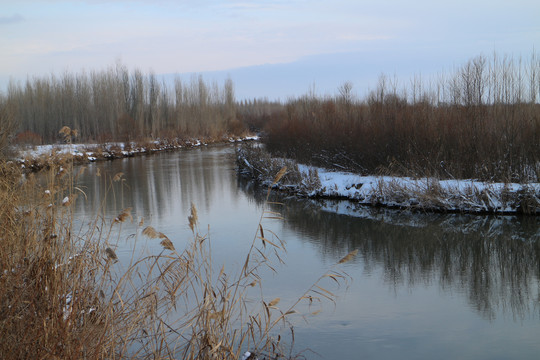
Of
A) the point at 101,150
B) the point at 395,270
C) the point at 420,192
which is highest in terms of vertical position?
the point at 101,150

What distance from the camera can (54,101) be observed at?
37188 millimetres

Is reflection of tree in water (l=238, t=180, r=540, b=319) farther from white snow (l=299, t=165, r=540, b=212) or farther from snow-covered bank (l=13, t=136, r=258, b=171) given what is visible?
snow-covered bank (l=13, t=136, r=258, b=171)

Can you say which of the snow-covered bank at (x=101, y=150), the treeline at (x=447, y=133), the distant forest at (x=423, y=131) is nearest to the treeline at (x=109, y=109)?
the snow-covered bank at (x=101, y=150)

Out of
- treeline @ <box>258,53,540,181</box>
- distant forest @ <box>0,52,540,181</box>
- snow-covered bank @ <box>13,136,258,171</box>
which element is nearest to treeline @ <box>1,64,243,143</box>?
snow-covered bank @ <box>13,136,258,171</box>

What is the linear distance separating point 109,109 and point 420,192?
30.5m

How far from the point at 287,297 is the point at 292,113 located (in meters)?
15.9

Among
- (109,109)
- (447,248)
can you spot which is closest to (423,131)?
(447,248)

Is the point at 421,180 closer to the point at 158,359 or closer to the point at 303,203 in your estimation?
the point at 303,203

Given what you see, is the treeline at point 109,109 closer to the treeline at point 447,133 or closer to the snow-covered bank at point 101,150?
the snow-covered bank at point 101,150

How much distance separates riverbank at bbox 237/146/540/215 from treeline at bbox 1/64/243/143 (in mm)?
21216

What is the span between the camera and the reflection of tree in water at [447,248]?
21.1 ft

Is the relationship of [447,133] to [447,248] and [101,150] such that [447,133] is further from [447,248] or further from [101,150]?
[101,150]

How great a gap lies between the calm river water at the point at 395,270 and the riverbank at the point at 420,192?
297 mm

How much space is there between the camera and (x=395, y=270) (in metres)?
7.39
